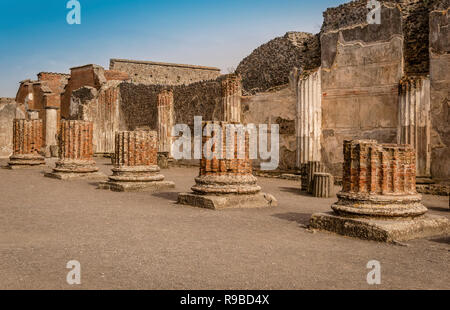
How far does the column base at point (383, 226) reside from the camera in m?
4.61

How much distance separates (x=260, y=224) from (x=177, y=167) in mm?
11984

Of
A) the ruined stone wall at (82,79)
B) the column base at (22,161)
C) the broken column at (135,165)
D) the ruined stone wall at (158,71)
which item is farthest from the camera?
the ruined stone wall at (158,71)

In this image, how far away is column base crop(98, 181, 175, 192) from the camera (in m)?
8.92

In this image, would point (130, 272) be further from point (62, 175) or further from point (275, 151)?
point (275, 151)

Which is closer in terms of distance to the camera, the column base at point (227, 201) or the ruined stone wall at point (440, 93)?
the column base at point (227, 201)

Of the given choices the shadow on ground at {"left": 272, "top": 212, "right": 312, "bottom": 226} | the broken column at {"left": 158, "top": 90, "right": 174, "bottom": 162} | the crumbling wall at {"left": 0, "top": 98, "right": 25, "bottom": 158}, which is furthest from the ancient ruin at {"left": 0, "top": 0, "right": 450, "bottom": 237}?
the crumbling wall at {"left": 0, "top": 98, "right": 25, "bottom": 158}

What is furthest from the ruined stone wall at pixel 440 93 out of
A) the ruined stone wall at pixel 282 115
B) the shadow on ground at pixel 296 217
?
the shadow on ground at pixel 296 217

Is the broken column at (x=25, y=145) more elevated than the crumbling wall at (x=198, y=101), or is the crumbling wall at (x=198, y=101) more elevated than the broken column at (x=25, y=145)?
the crumbling wall at (x=198, y=101)

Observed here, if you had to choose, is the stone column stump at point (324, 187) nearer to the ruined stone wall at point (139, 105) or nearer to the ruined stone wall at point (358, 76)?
the ruined stone wall at point (358, 76)

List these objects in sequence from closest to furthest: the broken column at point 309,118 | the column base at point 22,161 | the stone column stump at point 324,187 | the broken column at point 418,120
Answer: the stone column stump at point 324,187 → the broken column at point 418,120 → the broken column at point 309,118 → the column base at point 22,161

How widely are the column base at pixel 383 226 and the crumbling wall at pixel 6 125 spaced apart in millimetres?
21584

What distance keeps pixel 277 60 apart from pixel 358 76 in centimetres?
356

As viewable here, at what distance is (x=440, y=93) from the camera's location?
943 centimetres

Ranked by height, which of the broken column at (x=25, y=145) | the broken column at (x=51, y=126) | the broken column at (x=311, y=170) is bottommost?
the broken column at (x=311, y=170)
